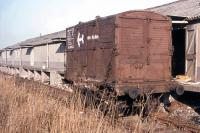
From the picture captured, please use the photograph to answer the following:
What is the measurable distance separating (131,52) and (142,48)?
468mm

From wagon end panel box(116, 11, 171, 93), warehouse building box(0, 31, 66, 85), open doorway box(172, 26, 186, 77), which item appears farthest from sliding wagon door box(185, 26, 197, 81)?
warehouse building box(0, 31, 66, 85)

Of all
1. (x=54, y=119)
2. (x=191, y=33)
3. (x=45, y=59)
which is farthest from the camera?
(x=45, y=59)

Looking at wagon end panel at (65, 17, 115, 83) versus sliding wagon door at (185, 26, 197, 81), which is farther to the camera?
sliding wagon door at (185, 26, 197, 81)

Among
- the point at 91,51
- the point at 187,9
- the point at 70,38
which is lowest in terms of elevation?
the point at 91,51

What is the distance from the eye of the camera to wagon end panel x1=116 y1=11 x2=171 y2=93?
11.2m

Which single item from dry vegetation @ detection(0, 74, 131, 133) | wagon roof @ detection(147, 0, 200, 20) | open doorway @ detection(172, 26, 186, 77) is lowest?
dry vegetation @ detection(0, 74, 131, 133)

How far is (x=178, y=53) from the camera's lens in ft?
59.3

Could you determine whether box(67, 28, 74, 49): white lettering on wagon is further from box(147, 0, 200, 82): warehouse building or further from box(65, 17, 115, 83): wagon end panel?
box(147, 0, 200, 82): warehouse building

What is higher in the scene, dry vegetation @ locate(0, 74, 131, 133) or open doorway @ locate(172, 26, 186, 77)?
open doorway @ locate(172, 26, 186, 77)

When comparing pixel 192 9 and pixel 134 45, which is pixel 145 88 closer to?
pixel 134 45

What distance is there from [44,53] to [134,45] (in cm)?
2237

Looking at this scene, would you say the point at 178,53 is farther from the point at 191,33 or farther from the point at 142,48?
the point at 142,48

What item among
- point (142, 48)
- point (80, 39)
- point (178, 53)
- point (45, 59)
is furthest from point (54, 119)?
point (45, 59)

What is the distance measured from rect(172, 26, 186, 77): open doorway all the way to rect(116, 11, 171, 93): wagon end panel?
5.85 metres
